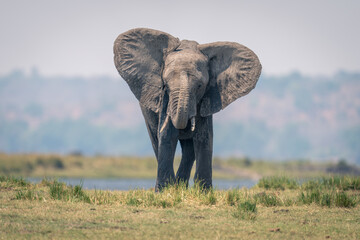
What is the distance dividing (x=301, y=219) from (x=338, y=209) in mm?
1581

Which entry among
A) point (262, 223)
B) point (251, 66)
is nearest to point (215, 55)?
point (251, 66)

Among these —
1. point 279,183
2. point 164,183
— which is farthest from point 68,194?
point 279,183

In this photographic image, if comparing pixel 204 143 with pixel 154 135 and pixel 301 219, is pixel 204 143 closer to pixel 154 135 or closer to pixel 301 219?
pixel 154 135

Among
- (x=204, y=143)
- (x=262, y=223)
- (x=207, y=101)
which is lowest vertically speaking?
(x=262, y=223)

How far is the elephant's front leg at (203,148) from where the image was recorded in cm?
1343

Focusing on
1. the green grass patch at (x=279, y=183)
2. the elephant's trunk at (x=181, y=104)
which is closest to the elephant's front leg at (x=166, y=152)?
the elephant's trunk at (x=181, y=104)

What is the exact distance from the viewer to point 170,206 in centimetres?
1137

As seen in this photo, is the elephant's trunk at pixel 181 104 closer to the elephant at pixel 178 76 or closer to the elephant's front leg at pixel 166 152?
the elephant at pixel 178 76

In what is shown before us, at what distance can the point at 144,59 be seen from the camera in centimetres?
1401

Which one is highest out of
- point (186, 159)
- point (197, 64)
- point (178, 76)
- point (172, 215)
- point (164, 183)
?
point (197, 64)

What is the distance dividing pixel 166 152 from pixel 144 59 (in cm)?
227

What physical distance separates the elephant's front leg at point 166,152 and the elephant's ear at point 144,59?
74cm

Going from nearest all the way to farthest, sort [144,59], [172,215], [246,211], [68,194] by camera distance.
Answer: [172,215] → [246,211] → [68,194] → [144,59]

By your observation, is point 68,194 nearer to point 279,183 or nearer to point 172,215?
point 172,215
